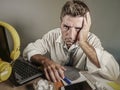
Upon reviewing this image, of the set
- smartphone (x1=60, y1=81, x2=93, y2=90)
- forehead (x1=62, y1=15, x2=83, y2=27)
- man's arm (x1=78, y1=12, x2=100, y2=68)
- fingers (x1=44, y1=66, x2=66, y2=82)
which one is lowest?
smartphone (x1=60, y1=81, x2=93, y2=90)

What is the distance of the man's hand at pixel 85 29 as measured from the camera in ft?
2.97

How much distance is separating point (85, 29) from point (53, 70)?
0.24m

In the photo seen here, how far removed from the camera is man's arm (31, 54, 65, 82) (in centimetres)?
91

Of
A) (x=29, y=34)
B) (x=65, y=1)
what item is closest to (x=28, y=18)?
(x=29, y=34)

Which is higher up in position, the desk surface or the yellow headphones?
the yellow headphones

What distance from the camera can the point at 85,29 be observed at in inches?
36.2

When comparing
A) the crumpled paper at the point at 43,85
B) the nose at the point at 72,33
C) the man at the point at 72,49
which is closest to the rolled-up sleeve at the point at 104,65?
the man at the point at 72,49

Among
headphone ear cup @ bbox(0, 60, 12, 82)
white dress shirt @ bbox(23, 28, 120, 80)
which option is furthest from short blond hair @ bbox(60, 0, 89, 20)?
headphone ear cup @ bbox(0, 60, 12, 82)

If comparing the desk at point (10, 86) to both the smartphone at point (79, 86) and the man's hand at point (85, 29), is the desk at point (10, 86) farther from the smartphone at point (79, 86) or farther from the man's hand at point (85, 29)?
the man's hand at point (85, 29)

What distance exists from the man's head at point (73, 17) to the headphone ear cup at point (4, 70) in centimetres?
30

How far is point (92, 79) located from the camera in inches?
35.8

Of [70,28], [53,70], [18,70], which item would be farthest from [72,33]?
[18,70]

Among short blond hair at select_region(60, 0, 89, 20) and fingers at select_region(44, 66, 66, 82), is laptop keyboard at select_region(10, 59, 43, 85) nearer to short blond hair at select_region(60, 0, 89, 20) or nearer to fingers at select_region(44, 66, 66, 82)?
fingers at select_region(44, 66, 66, 82)

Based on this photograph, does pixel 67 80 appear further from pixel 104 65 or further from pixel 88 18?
pixel 88 18
